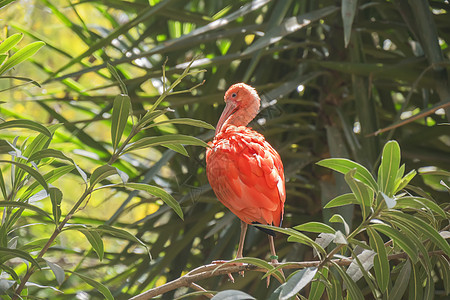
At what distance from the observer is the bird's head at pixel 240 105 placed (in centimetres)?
171

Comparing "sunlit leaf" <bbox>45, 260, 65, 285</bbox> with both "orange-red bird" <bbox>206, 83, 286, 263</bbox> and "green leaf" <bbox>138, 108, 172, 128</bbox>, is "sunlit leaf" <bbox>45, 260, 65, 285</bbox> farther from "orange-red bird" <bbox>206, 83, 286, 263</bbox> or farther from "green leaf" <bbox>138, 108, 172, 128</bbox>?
"orange-red bird" <bbox>206, 83, 286, 263</bbox>

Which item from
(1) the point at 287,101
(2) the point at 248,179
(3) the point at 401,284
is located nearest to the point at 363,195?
(3) the point at 401,284

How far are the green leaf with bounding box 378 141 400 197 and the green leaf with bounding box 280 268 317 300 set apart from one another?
18cm

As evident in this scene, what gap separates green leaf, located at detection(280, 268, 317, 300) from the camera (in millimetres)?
832

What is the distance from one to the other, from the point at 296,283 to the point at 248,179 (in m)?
0.53

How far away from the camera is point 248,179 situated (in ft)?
4.48

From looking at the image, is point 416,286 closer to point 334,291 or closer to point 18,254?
point 334,291

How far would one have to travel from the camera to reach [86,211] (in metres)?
4.11

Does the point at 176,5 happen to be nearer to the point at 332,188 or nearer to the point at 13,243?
the point at 332,188

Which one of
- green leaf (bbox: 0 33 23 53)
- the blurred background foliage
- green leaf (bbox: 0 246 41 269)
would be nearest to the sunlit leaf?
green leaf (bbox: 0 246 41 269)

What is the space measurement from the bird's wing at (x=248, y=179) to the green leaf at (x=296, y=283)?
0.47 m

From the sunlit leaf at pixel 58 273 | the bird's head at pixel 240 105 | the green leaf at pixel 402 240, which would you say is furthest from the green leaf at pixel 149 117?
the bird's head at pixel 240 105

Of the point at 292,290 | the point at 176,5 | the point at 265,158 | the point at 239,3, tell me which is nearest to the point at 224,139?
the point at 265,158

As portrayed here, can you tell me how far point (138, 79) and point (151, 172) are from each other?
1.22 feet
